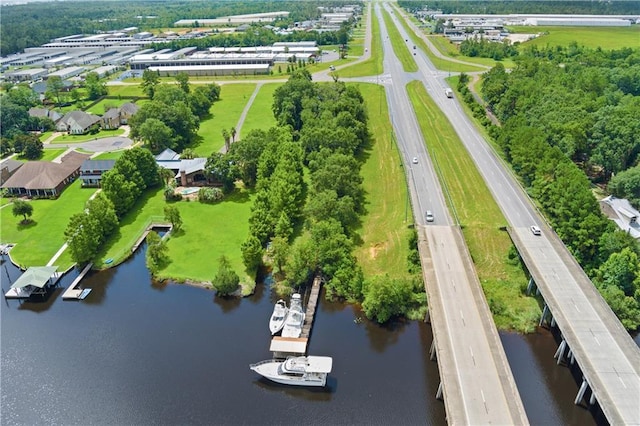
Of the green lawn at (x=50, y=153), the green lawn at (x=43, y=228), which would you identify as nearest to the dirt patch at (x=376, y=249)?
the green lawn at (x=43, y=228)

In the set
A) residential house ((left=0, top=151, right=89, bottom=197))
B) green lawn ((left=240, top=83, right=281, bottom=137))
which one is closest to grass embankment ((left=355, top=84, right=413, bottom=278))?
green lawn ((left=240, top=83, right=281, bottom=137))

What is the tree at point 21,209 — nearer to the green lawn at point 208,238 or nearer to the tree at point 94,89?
the green lawn at point 208,238

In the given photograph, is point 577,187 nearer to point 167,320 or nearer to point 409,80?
point 167,320

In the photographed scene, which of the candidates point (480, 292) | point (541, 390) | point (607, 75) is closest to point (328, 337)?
point (480, 292)

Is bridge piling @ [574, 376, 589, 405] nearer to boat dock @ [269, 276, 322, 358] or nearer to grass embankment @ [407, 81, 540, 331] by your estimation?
grass embankment @ [407, 81, 540, 331]

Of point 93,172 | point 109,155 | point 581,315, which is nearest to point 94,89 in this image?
point 109,155

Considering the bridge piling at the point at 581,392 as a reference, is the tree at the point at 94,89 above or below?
above

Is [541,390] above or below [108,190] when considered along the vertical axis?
below

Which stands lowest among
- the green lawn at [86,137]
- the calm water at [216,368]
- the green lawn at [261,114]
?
the calm water at [216,368]
